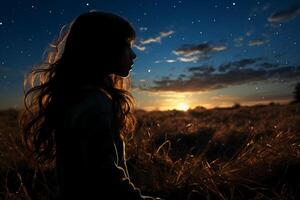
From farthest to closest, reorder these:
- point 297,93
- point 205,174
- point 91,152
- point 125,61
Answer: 1. point 297,93
2. point 205,174
3. point 125,61
4. point 91,152

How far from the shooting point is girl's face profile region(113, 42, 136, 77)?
262cm

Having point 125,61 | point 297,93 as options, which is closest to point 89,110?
point 125,61

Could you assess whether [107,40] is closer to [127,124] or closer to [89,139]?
[89,139]

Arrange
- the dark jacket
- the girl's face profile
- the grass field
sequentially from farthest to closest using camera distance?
the grass field, the girl's face profile, the dark jacket

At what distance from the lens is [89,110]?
220cm

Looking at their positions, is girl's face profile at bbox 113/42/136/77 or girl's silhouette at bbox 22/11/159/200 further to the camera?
girl's face profile at bbox 113/42/136/77

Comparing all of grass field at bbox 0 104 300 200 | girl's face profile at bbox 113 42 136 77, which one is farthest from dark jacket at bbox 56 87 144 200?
grass field at bbox 0 104 300 200

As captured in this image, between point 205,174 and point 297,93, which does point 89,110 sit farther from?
point 297,93

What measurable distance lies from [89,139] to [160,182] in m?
2.35

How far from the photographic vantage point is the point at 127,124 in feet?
10.9

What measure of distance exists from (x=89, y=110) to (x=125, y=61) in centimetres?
56

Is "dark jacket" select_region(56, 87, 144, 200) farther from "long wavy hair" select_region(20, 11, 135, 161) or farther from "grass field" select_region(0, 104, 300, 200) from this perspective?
"grass field" select_region(0, 104, 300, 200)

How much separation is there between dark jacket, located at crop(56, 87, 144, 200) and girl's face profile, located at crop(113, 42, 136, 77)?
1.21 ft

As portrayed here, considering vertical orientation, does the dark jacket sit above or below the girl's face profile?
below
